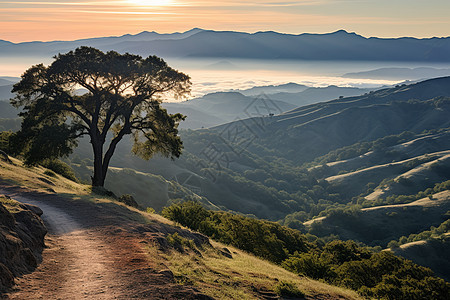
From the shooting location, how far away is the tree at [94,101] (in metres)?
37.9

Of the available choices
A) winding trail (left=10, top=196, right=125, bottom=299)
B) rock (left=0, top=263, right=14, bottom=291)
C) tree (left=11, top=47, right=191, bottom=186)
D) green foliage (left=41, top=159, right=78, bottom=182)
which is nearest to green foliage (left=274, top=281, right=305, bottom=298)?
winding trail (left=10, top=196, right=125, bottom=299)

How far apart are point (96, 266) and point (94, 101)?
93.3ft

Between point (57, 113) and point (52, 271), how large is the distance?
29339 mm

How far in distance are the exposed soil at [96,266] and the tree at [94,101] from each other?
15956 millimetres

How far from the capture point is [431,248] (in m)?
162

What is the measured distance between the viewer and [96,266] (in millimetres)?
14930

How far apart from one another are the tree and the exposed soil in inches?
628

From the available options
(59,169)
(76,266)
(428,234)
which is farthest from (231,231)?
(428,234)

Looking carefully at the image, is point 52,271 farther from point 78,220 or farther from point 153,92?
point 153,92

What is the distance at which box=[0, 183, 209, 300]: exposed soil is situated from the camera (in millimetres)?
12234

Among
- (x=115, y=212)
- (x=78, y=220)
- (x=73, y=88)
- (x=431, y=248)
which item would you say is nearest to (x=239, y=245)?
(x=115, y=212)

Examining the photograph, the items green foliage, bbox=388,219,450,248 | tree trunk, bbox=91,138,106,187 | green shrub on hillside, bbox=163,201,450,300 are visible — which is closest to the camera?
green shrub on hillside, bbox=163,201,450,300

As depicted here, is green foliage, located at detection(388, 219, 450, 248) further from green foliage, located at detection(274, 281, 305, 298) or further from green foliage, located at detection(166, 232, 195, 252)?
green foliage, located at detection(274, 281, 305, 298)

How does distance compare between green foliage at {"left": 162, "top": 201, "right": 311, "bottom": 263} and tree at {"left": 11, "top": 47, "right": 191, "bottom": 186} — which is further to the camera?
tree at {"left": 11, "top": 47, "right": 191, "bottom": 186}
